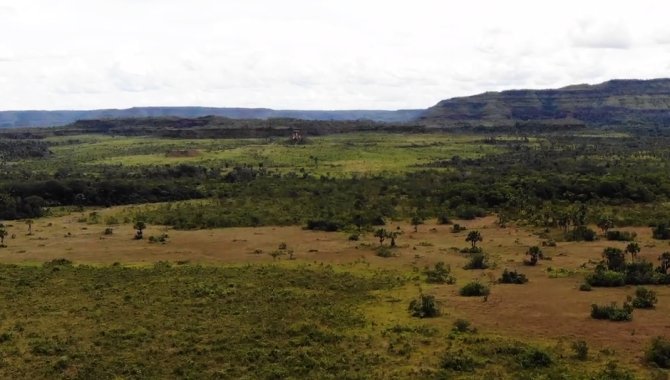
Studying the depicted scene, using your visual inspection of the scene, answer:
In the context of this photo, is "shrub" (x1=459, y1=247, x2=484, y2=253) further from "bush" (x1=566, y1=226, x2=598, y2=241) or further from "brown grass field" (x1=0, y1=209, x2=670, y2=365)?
"bush" (x1=566, y1=226, x2=598, y2=241)

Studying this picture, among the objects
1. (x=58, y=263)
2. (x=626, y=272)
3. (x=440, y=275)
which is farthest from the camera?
(x=58, y=263)

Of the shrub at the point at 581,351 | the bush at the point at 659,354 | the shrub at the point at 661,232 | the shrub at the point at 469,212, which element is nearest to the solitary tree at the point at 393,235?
the shrub at the point at 469,212

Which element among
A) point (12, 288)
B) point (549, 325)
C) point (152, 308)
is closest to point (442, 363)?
point (549, 325)

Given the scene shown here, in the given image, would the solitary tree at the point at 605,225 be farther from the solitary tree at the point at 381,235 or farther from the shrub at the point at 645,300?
the shrub at the point at 645,300

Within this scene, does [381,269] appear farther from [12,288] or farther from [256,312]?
[12,288]

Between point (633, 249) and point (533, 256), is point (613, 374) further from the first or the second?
point (633, 249)

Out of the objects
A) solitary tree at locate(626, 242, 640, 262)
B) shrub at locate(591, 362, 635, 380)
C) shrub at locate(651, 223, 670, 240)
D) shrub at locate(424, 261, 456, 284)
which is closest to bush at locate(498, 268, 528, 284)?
shrub at locate(424, 261, 456, 284)

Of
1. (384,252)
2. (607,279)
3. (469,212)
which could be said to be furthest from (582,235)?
(384,252)
